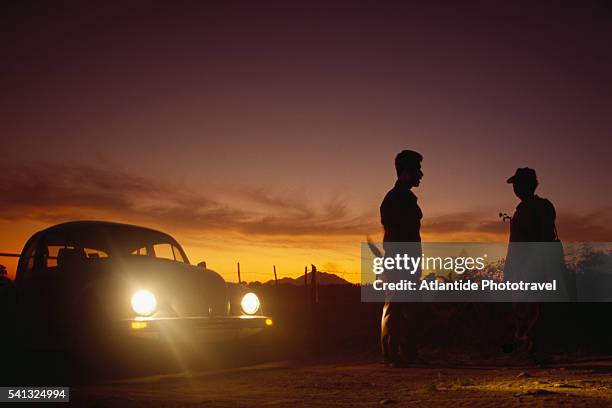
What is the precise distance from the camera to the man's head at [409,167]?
8.02m

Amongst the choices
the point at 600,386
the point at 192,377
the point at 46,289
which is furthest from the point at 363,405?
the point at 46,289

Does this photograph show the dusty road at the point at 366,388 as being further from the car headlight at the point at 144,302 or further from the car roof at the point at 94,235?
the car roof at the point at 94,235

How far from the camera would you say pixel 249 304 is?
29.2 ft

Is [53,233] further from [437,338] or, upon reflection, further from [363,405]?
[437,338]

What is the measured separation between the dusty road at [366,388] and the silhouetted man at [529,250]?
0.58 metres

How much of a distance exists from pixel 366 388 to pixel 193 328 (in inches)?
87.2

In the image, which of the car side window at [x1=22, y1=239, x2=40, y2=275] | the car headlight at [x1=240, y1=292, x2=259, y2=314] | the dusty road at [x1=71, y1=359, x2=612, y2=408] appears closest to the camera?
the dusty road at [x1=71, y1=359, x2=612, y2=408]

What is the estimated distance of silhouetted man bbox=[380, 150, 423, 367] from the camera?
7691 millimetres

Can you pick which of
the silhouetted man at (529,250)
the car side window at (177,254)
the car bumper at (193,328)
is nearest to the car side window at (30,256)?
the car side window at (177,254)

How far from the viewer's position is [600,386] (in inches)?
230

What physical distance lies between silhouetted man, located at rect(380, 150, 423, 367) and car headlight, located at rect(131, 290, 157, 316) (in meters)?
2.60

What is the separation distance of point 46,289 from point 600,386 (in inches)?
237

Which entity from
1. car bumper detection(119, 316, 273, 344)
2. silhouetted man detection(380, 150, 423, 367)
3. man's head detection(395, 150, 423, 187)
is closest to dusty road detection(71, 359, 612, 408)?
silhouetted man detection(380, 150, 423, 367)

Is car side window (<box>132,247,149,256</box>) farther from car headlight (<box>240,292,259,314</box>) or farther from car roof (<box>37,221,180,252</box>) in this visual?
car headlight (<box>240,292,259,314</box>)
